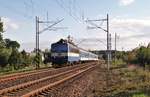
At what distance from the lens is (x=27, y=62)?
59.6 m

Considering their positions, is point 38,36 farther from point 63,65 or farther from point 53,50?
point 63,65

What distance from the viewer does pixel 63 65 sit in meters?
57.4

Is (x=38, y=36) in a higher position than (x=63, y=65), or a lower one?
higher

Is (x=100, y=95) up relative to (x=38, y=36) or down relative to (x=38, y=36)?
down

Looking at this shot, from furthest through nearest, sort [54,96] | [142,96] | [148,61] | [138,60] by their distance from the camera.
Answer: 1. [138,60]
2. [148,61]
3. [54,96]
4. [142,96]

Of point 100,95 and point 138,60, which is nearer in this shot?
point 100,95

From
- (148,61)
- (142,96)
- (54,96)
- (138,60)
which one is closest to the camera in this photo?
(142,96)

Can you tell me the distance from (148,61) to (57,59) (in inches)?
469

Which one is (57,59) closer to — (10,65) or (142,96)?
(10,65)

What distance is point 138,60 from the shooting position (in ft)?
188

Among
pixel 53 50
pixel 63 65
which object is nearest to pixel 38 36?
pixel 53 50

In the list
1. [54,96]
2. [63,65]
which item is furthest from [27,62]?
[54,96]

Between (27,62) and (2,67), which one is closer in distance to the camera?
(2,67)

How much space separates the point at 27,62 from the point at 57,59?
8755mm
